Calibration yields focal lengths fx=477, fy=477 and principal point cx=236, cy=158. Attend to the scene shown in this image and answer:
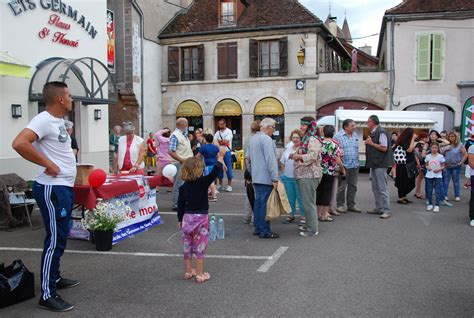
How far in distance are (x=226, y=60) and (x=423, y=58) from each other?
9.74 m

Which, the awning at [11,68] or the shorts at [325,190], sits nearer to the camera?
the shorts at [325,190]

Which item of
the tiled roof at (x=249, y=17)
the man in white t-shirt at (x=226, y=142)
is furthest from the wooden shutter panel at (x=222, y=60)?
the man in white t-shirt at (x=226, y=142)

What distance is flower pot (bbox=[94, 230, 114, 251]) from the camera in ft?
20.6

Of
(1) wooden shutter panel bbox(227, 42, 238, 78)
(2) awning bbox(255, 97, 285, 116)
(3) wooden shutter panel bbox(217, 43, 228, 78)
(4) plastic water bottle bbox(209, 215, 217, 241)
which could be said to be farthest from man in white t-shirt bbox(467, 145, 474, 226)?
(3) wooden shutter panel bbox(217, 43, 228, 78)

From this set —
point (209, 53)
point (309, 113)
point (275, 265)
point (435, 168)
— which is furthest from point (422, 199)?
point (209, 53)

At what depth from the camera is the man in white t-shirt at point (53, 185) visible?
4160 millimetres

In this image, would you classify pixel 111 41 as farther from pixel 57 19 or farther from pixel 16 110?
pixel 16 110

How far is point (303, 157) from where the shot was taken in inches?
288

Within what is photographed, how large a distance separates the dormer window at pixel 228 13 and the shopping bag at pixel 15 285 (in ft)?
73.4

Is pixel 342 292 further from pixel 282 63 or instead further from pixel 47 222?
pixel 282 63

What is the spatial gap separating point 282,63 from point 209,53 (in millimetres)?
4209

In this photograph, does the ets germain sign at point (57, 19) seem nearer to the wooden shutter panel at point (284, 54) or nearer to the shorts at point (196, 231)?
the shorts at point (196, 231)

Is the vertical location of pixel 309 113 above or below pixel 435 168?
above

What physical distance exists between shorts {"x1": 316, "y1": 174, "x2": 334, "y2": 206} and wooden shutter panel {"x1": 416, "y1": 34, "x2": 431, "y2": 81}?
16.1 meters
